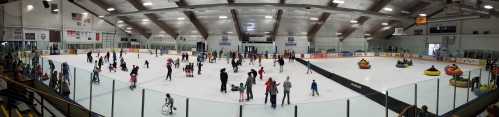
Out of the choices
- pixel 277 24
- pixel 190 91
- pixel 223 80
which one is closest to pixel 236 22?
pixel 277 24

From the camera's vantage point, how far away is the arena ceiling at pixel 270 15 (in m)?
25.6

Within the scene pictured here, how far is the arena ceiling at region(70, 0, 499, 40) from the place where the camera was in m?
25.6

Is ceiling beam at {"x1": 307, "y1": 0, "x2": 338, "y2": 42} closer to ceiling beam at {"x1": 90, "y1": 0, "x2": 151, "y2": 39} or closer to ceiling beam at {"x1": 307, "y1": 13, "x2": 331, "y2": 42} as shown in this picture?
ceiling beam at {"x1": 307, "y1": 13, "x2": 331, "y2": 42}

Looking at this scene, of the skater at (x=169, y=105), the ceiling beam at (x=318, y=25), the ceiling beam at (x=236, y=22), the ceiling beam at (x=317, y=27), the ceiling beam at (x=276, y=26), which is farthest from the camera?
the ceiling beam at (x=317, y=27)

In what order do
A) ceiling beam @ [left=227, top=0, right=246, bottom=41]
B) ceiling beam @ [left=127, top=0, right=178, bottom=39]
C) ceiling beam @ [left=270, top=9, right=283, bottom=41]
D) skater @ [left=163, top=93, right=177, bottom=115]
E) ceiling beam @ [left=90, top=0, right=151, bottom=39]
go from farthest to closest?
ceiling beam @ [left=90, top=0, right=151, bottom=39]
ceiling beam @ [left=270, top=9, right=283, bottom=41]
ceiling beam @ [left=127, top=0, right=178, bottom=39]
ceiling beam @ [left=227, top=0, right=246, bottom=41]
skater @ [left=163, top=93, right=177, bottom=115]

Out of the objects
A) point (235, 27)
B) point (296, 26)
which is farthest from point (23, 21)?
point (296, 26)

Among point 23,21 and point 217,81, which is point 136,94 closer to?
point 217,81

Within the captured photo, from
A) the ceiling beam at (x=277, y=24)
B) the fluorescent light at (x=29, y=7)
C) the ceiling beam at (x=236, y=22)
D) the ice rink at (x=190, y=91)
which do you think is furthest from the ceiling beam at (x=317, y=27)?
the fluorescent light at (x=29, y=7)

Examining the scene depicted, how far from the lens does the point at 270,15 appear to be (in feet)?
99.4

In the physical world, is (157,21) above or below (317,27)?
above

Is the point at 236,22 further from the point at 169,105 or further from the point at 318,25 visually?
the point at 169,105

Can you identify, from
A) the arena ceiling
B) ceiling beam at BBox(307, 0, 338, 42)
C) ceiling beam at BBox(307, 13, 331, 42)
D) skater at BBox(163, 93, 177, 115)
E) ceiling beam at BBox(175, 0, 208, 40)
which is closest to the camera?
skater at BBox(163, 93, 177, 115)

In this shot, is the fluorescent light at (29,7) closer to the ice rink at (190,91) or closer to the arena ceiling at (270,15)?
the arena ceiling at (270,15)

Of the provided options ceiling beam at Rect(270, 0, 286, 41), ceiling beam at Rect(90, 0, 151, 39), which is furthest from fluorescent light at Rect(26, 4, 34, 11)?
ceiling beam at Rect(270, 0, 286, 41)
